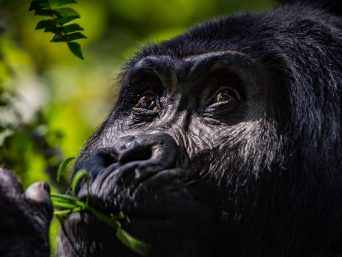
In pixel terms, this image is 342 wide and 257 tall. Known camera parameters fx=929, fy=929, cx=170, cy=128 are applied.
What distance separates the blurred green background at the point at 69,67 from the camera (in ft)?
20.2

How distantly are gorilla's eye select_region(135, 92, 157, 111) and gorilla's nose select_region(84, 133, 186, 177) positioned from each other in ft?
1.86

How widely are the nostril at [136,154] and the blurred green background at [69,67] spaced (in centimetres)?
137

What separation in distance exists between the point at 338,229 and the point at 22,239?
1.64 meters

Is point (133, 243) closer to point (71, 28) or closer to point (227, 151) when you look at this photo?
point (227, 151)

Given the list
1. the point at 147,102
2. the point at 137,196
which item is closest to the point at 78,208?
the point at 137,196

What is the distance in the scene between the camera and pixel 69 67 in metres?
9.81

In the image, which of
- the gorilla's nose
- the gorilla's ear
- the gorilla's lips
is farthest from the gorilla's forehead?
the gorilla's ear

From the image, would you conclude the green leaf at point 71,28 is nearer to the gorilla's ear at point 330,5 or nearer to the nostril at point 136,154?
the nostril at point 136,154

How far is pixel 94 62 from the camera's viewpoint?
10094 millimetres

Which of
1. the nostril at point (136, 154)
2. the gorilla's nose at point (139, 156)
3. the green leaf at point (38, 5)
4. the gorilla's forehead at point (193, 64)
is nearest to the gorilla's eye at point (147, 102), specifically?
the gorilla's forehead at point (193, 64)

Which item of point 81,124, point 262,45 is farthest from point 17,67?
point 262,45

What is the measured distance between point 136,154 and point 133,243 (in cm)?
61

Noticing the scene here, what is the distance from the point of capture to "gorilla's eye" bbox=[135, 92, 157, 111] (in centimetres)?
514

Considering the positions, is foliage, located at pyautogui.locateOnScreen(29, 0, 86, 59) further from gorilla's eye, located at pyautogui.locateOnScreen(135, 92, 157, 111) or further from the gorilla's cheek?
gorilla's eye, located at pyautogui.locateOnScreen(135, 92, 157, 111)
